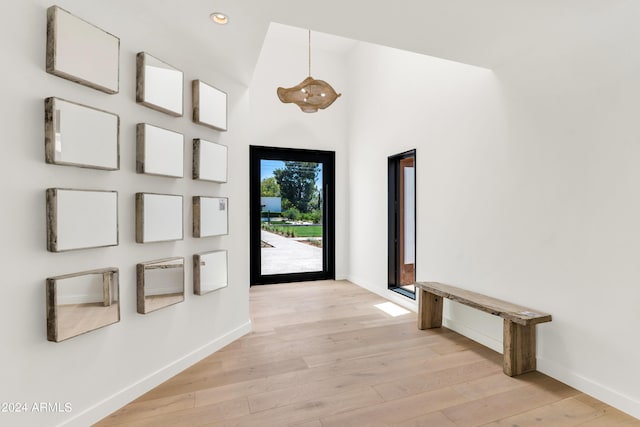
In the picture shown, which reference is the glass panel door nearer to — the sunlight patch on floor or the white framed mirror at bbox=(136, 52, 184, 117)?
the sunlight patch on floor

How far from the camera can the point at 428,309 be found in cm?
338

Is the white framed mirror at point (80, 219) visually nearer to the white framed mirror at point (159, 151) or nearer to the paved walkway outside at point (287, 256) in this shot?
the white framed mirror at point (159, 151)

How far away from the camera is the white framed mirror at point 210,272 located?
2611 mm

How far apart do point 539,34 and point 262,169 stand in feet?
13.0

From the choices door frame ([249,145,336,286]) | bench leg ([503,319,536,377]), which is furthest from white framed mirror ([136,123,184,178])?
door frame ([249,145,336,286])

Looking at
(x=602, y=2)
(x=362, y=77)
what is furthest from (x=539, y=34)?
(x=362, y=77)

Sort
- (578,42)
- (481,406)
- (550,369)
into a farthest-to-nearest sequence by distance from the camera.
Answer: (550,369), (578,42), (481,406)

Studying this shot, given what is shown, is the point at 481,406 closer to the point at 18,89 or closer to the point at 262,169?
the point at 18,89

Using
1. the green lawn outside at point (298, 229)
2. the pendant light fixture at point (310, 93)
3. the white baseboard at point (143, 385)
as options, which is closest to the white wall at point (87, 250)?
the white baseboard at point (143, 385)

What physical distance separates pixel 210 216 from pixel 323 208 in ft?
10.4

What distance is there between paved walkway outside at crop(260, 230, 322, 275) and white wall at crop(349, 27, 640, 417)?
7.25 feet

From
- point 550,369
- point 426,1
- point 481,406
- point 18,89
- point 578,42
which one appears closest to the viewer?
point 18,89

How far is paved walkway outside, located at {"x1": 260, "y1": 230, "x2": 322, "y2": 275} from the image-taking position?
5387 millimetres

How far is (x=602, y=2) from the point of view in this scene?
195cm
